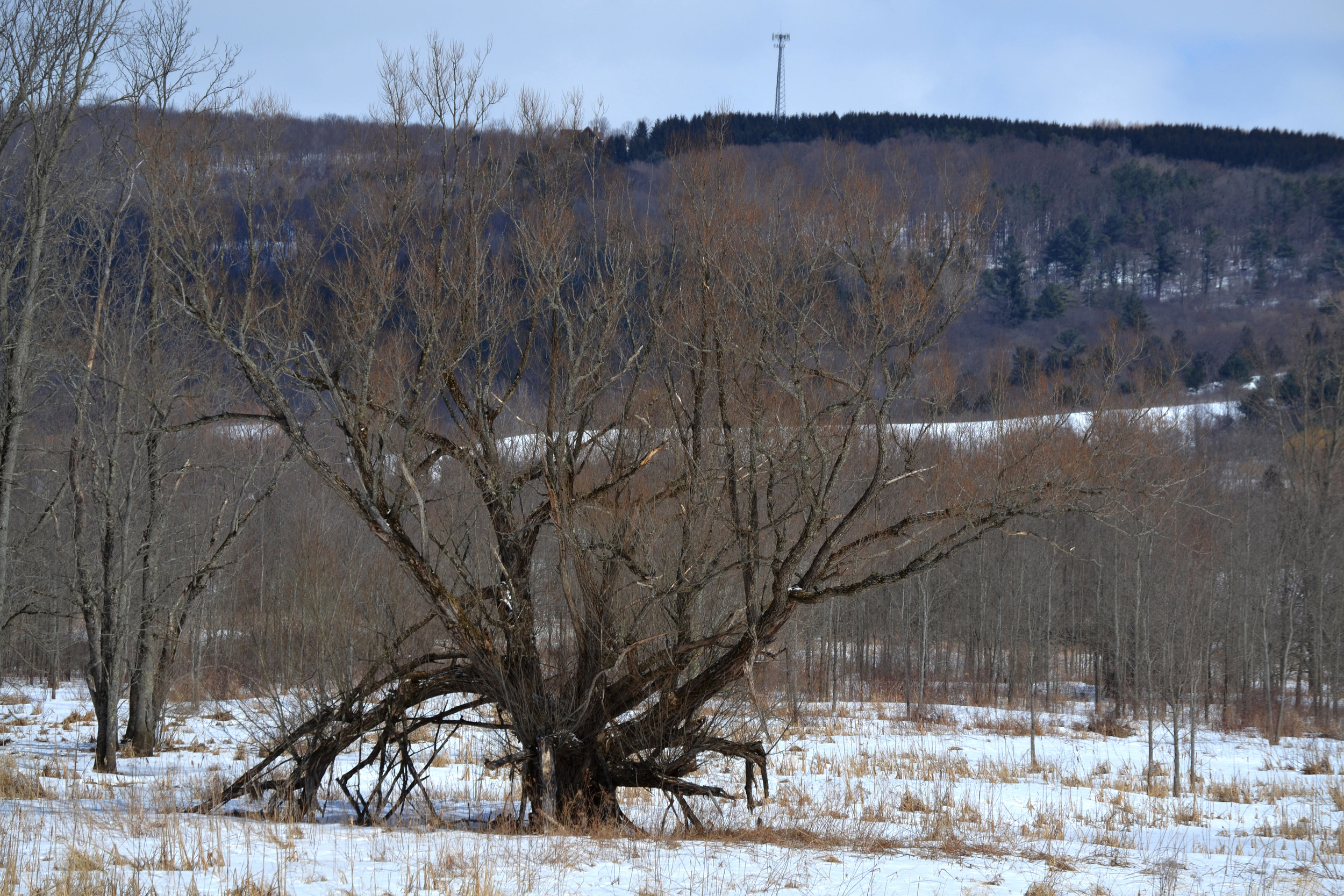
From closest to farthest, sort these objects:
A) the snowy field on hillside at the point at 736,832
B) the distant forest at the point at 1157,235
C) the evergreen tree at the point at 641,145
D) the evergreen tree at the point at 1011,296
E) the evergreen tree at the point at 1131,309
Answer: the snowy field on hillside at the point at 736,832, the evergreen tree at the point at 641,145, the evergreen tree at the point at 1131,309, the distant forest at the point at 1157,235, the evergreen tree at the point at 1011,296

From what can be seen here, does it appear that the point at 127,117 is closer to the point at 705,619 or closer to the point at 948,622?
the point at 705,619

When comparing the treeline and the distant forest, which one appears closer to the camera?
the treeline

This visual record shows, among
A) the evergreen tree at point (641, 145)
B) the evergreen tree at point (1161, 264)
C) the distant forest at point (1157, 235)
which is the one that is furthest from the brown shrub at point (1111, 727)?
the evergreen tree at point (1161, 264)

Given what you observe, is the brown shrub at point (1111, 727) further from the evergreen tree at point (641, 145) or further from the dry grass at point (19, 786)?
the dry grass at point (19, 786)

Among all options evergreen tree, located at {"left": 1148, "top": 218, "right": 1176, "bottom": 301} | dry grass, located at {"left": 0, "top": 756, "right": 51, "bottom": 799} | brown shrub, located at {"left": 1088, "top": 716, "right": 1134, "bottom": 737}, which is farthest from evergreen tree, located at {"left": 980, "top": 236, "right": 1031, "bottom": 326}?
dry grass, located at {"left": 0, "top": 756, "right": 51, "bottom": 799}

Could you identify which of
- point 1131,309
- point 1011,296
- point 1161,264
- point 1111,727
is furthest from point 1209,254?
point 1111,727

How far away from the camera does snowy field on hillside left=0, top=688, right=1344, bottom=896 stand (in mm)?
6949

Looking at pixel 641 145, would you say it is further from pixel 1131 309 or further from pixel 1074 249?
pixel 1074 249

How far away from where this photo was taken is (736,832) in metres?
10.5

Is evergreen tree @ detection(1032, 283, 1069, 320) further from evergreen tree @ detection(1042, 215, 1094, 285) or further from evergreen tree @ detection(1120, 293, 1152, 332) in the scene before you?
evergreen tree @ detection(1042, 215, 1094, 285)

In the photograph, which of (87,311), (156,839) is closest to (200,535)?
(87,311)

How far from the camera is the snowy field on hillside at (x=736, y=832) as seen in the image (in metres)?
6.95

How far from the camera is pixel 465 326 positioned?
9.97 metres

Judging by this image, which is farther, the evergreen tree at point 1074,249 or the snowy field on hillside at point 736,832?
the evergreen tree at point 1074,249
